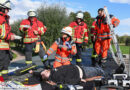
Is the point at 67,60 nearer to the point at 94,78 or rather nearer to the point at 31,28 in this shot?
the point at 94,78

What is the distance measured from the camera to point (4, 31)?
3.86 meters

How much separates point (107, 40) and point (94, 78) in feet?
8.22

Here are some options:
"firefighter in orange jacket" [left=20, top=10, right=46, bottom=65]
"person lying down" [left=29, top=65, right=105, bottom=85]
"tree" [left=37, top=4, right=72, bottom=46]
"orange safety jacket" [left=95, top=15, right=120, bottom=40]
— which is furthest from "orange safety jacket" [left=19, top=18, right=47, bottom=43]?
"tree" [left=37, top=4, right=72, bottom=46]

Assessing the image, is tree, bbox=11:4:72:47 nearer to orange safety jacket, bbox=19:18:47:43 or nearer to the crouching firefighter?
orange safety jacket, bbox=19:18:47:43

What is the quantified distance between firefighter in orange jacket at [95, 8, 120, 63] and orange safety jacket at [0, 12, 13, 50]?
3032mm

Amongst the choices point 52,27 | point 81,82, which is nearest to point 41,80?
point 81,82

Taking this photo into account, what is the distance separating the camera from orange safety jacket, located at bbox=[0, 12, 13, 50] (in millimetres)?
3826

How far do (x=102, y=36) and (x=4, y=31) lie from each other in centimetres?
321

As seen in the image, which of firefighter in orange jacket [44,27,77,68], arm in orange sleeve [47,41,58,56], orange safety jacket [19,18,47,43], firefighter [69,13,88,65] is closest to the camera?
arm in orange sleeve [47,41,58,56]

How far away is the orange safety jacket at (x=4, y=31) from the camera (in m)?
3.83

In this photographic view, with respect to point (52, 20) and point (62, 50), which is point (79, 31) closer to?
point (62, 50)

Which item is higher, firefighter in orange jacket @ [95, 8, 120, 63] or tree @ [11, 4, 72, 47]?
tree @ [11, 4, 72, 47]

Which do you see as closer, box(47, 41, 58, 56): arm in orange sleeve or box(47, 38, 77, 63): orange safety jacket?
box(47, 41, 58, 56): arm in orange sleeve

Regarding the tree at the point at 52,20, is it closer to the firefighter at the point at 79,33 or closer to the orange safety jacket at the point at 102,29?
the firefighter at the point at 79,33
